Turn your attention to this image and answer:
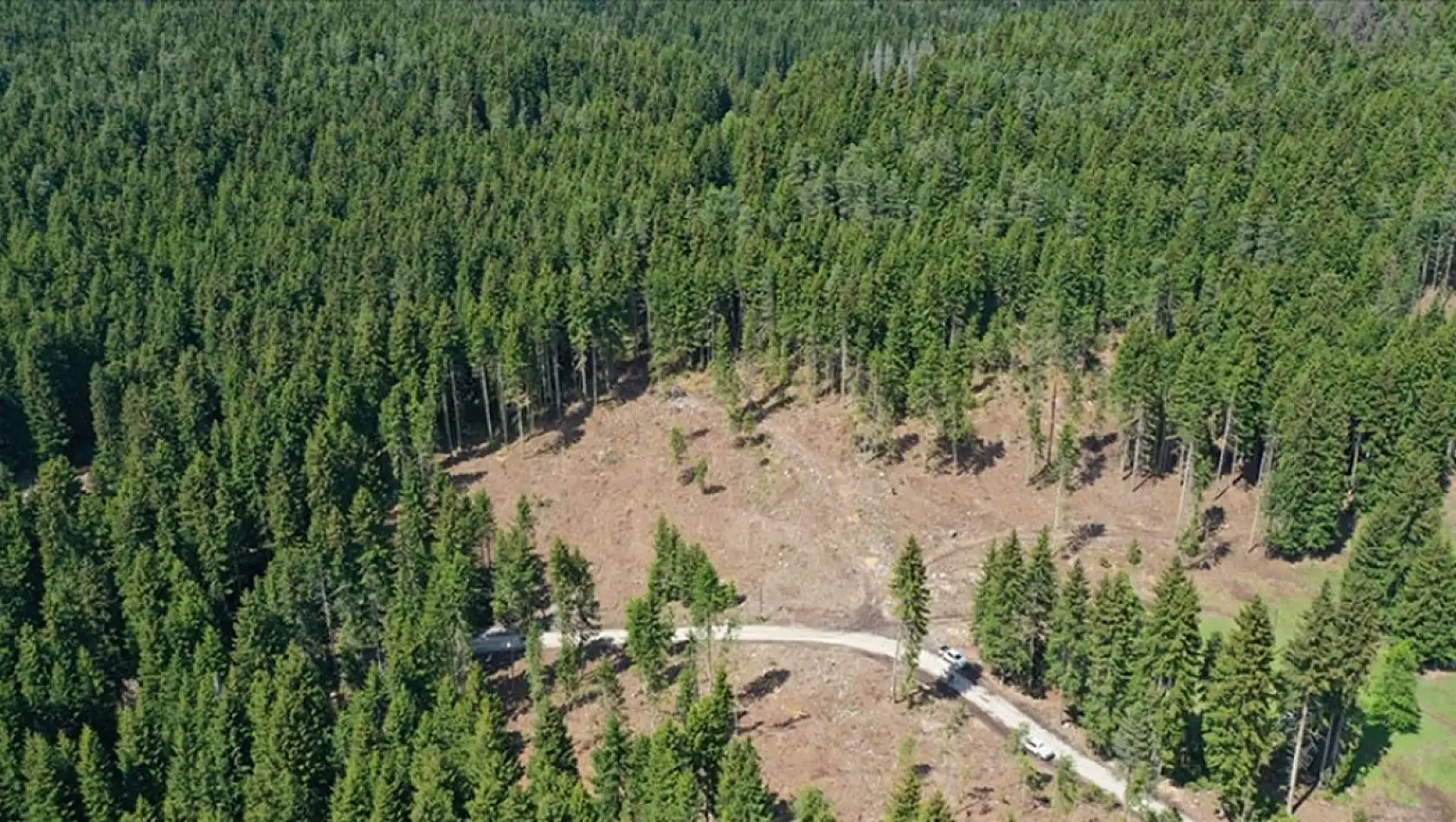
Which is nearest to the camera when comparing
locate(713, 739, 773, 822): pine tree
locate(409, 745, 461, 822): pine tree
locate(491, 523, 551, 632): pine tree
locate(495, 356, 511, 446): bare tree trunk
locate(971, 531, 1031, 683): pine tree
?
locate(713, 739, 773, 822): pine tree

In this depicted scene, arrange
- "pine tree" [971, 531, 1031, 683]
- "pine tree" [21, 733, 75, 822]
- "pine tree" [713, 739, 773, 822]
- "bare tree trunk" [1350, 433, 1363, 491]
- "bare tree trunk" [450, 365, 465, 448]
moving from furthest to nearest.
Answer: "bare tree trunk" [450, 365, 465, 448] → "bare tree trunk" [1350, 433, 1363, 491] → "pine tree" [971, 531, 1031, 683] → "pine tree" [21, 733, 75, 822] → "pine tree" [713, 739, 773, 822]

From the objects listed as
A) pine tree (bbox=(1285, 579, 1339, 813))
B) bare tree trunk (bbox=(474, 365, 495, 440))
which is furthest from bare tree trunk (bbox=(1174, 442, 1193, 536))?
bare tree trunk (bbox=(474, 365, 495, 440))

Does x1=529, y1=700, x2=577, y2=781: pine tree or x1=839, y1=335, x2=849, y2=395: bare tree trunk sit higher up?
x1=839, y1=335, x2=849, y2=395: bare tree trunk

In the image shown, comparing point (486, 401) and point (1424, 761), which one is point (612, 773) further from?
point (486, 401)

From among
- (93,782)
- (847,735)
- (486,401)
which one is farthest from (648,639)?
(486,401)

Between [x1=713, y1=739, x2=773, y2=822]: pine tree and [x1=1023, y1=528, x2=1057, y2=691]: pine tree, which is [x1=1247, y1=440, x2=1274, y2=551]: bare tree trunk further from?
[x1=713, y1=739, x2=773, y2=822]: pine tree

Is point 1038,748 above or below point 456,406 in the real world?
below

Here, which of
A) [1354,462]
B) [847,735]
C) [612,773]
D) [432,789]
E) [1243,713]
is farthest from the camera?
[1354,462]

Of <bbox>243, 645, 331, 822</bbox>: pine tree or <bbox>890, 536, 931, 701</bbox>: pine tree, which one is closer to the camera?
<bbox>243, 645, 331, 822</bbox>: pine tree
